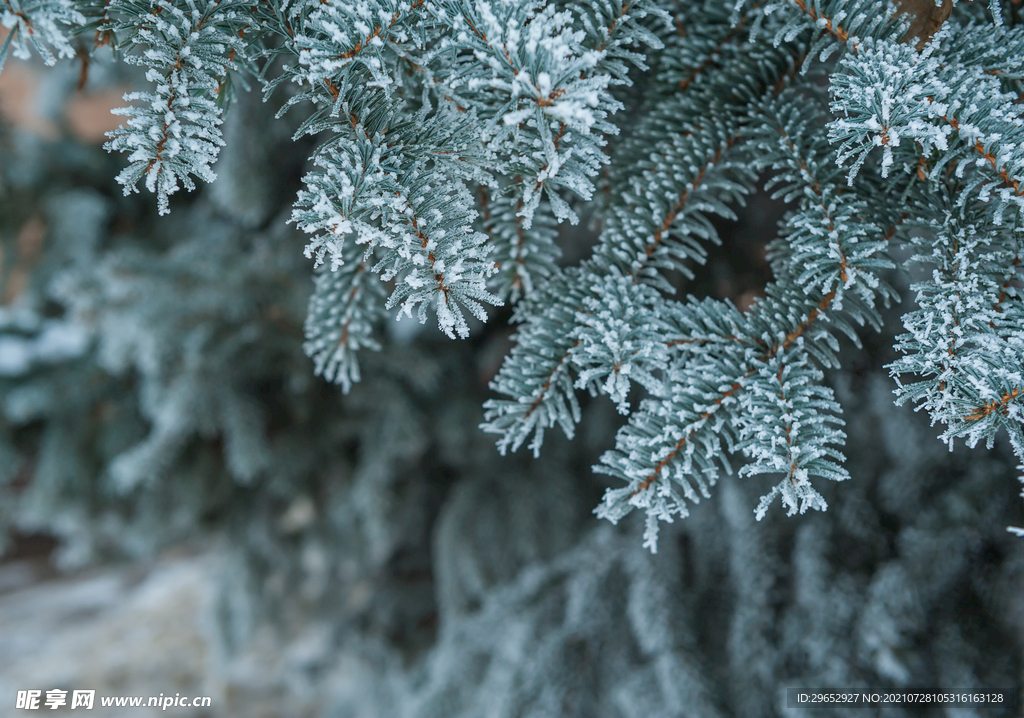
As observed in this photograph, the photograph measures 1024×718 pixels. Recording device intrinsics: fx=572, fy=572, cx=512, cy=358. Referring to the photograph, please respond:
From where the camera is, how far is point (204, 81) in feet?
1.07

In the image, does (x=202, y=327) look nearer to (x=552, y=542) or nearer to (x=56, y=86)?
(x=552, y=542)

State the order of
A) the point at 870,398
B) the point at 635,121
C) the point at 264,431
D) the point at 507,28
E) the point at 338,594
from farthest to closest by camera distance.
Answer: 1. the point at 338,594
2. the point at 264,431
3. the point at 870,398
4. the point at 635,121
5. the point at 507,28

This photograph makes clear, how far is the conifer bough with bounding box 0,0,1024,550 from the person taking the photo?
31cm

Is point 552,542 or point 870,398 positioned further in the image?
point 552,542

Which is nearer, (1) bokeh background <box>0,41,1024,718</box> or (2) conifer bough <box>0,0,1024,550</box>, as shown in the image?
(2) conifer bough <box>0,0,1024,550</box>

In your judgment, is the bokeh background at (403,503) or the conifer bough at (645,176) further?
the bokeh background at (403,503)

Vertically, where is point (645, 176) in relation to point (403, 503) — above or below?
above

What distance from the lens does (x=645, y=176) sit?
424 mm

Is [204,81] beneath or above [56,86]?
beneath

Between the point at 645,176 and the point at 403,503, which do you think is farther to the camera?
the point at 403,503

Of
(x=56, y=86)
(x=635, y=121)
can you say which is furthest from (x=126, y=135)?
(x=56, y=86)

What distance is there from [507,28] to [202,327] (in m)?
0.75

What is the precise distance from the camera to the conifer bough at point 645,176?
0.31 meters

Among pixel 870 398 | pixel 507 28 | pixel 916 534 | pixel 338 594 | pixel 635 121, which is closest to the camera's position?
pixel 507 28
